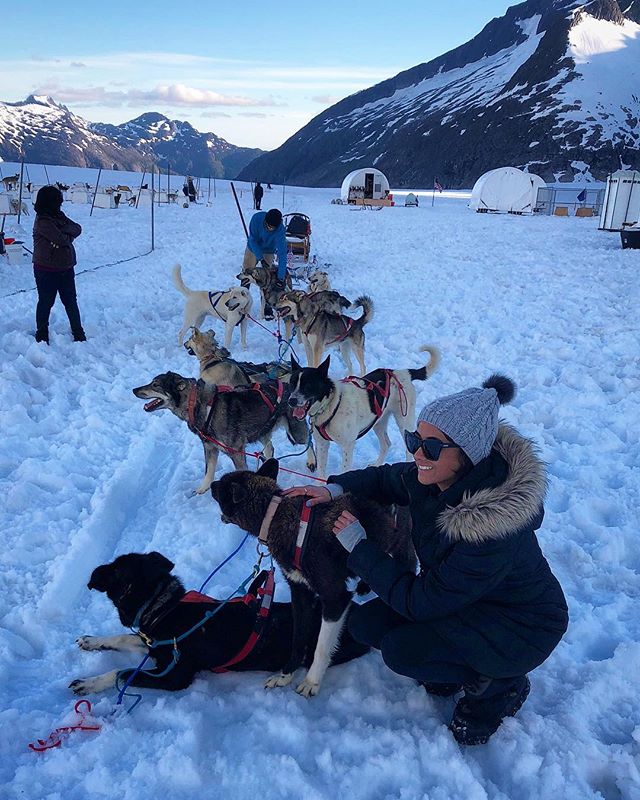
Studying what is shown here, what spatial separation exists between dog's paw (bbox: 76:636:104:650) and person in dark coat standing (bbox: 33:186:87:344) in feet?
13.2

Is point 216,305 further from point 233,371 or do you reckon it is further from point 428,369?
point 428,369

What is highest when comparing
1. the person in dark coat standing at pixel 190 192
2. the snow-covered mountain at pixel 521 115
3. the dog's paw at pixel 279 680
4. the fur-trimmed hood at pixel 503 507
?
the snow-covered mountain at pixel 521 115

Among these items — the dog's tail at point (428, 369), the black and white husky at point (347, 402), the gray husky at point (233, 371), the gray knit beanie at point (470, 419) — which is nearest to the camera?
the gray knit beanie at point (470, 419)

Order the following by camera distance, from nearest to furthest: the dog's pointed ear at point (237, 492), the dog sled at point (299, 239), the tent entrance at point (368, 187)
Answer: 1. the dog's pointed ear at point (237, 492)
2. the dog sled at point (299, 239)
3. the tent entrance at point (368, 187)

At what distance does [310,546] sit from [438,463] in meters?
0.59

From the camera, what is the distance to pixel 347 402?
11.0ft

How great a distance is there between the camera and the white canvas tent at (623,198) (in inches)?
709

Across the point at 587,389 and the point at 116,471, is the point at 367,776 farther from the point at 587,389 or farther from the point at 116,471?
the point at 587,389

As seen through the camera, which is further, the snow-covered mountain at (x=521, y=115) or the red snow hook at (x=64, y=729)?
the snow-covered mountain at (x=521, y=115)

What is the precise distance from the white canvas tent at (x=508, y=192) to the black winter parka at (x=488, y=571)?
33292mm

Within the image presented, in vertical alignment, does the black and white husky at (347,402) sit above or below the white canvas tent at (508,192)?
below

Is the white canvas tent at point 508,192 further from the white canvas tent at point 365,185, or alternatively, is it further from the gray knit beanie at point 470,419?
the gray knit beanie at point 470,419

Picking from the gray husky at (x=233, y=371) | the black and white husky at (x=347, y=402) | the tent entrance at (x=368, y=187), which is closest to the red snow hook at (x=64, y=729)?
the black and white husky at (x=347, y=402)

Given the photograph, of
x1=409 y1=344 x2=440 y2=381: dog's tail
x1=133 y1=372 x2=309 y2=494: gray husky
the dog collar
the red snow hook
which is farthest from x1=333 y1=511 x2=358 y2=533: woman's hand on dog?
x1=409 y1=344 x2=440 y2=381: dog's tail
